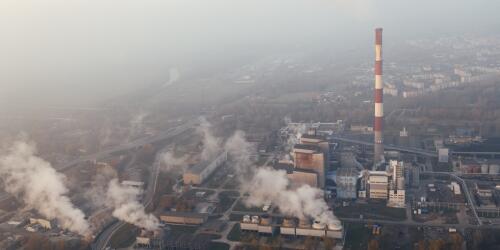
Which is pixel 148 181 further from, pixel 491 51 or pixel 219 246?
pixel 491 51

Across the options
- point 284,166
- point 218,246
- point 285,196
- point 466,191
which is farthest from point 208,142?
point 466,191

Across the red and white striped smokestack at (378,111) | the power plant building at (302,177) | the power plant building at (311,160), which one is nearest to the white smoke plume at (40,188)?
the power plant building at (302,177)

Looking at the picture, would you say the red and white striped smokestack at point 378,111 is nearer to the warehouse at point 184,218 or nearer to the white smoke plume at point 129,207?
the warehouse at point 184,218

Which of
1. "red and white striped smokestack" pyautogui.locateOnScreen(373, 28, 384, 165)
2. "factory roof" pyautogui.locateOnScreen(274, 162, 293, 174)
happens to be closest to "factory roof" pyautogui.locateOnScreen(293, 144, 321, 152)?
"factory roof" pyautogui.locateOnScreen(274, 162, 293, 174)

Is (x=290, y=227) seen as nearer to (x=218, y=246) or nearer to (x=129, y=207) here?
(x=218, y=246)

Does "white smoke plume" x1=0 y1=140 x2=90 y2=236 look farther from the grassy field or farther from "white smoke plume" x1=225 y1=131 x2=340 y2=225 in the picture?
"white smoke plume" x1=225 y1=131 x2=340 y2=225
